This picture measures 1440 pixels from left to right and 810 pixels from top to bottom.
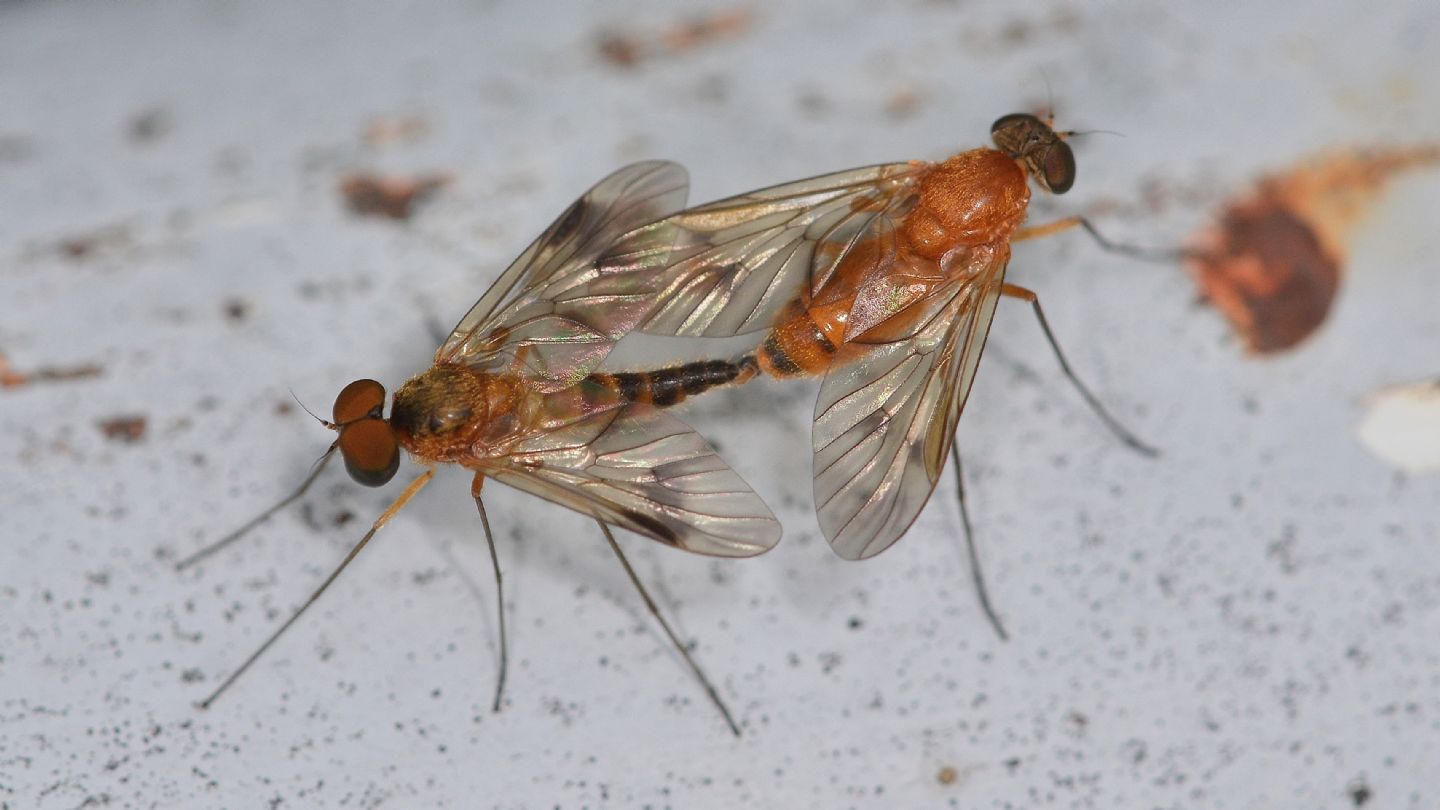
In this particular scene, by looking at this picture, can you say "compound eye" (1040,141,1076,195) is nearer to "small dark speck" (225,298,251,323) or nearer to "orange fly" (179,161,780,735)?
"orange fly" (179,161,780,735)

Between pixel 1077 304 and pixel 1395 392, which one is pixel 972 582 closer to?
pixel 1077 304

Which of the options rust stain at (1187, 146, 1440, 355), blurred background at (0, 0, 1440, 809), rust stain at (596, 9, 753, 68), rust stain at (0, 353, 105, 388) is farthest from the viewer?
rust stain at (596, 9, 753, 68)

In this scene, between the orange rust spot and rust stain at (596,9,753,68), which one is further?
rust stain at (596,9,753,68)

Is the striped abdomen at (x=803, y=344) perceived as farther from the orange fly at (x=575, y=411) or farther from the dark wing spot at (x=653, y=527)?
the dark wing spot at (x=653, y=527)

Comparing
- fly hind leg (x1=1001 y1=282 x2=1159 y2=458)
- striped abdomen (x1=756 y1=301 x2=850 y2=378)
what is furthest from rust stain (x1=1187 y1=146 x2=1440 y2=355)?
striped abdomen (x1=756 y1=301 x2=850 y2=378)

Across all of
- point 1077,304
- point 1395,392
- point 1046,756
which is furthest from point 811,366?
point 1395,392

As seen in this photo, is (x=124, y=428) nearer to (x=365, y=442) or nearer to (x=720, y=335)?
(x=365, y=442)

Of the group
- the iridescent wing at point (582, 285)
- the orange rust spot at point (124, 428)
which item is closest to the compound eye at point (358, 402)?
the iridescent wing at point (582, 285)
